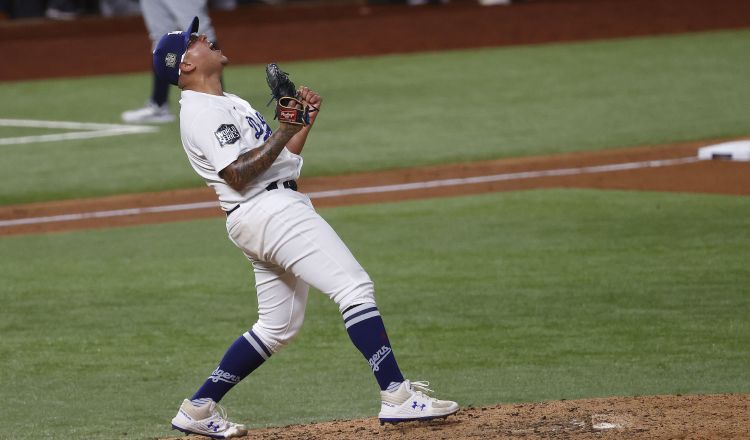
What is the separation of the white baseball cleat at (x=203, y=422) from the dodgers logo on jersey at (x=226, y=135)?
101 centimetres

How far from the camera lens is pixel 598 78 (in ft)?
54.0

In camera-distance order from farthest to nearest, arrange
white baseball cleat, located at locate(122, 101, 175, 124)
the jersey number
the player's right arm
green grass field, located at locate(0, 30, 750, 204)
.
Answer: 1. white baseball cleat, located at locate(122, 101, 175, 124)
2. green grass field, located at locate(0, 30, 750, 204)
3. the jersey number
4. the player's right arm

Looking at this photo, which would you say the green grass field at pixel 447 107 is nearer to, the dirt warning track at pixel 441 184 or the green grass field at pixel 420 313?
the dirt warning track at pixel 441 184

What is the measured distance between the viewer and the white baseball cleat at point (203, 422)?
16.3 feet

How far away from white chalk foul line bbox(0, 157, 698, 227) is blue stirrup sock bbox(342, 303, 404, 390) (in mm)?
5716

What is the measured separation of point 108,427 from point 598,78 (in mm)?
11940

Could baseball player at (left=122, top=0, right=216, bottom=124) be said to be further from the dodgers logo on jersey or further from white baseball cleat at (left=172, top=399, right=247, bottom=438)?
the dodgers logo on jersey

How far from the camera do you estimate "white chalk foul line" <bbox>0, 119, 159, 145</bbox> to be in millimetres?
13930

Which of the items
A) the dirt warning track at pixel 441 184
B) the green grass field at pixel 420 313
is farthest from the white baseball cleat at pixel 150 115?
the green grass field at pixel 420 313

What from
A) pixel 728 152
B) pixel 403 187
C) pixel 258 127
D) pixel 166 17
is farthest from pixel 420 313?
pixel 166 17

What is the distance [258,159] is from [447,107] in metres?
10.5

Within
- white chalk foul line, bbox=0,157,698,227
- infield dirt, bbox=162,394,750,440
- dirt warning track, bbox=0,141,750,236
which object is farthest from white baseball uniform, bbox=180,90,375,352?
white chalk foul line, bbox=0,157,698,227

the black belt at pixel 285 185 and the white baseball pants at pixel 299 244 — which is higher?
the black belt at pixel 285 185

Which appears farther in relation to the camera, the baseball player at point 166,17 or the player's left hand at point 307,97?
the baseball player at point 166,17
